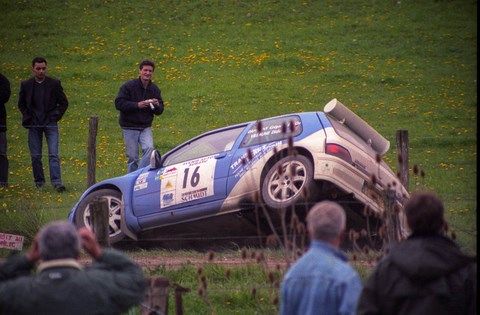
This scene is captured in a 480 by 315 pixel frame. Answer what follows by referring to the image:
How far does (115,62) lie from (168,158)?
68.1 ft

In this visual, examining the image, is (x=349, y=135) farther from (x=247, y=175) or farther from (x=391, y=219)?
(x=391, y=219)

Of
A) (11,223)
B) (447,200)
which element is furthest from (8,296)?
(447,200)

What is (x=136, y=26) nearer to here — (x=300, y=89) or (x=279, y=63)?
(x=279, y=63)

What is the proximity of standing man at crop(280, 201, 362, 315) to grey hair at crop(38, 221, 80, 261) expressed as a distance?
1106 millimetres

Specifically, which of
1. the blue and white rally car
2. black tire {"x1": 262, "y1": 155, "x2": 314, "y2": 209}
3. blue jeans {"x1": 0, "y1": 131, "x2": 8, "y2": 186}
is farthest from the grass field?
black tire {"x1": 262, "y1": 155, "x2": 314, "y2": 209}

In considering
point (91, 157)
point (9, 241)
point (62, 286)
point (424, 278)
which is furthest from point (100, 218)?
point (91, 157)

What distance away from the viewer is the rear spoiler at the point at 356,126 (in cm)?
1416

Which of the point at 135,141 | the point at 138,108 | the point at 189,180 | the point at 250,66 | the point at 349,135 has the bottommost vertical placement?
the point at 189,180

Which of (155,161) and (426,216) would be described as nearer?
(426,216)

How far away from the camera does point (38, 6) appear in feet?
139

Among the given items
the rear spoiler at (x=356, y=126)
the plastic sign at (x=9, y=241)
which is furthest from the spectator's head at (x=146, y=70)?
the plastic sign at (x=9, y=241)

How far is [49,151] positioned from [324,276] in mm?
12525

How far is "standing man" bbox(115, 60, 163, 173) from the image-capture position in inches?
706

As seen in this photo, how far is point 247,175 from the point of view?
13344mm
